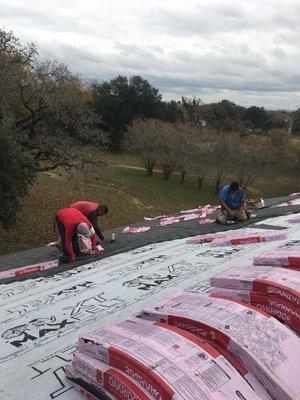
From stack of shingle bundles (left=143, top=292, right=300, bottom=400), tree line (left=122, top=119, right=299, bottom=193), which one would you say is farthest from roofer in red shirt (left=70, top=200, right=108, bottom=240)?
tree line (left=122, top=119, right=299, bottom=193)

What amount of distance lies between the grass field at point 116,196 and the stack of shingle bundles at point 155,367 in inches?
441

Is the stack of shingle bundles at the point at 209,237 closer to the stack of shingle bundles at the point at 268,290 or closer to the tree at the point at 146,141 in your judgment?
the stack of shingle bundles at the point at 268,290

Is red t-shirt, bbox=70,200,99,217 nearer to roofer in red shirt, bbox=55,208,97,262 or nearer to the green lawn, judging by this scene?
roofer in red shirt, bbox=55,208,97,262

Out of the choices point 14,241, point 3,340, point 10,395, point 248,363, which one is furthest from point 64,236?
point 14,241

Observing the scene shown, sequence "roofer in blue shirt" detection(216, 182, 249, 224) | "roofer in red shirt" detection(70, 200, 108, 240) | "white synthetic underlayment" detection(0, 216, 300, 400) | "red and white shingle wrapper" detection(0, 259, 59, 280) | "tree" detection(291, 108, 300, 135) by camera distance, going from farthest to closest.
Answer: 1. "tree" detection(291, 108, 300, 135)
2. "roofer in blue shirt" detection(216, 182, 249, 224)
3. "roofer in red shirt" detection(70, 200, 108, 240)
4. "red and white shingle wrapper" detection(0, 259, 59, 280)
5. "white synthetic underlayment" detection(0, 216, 300, 400)

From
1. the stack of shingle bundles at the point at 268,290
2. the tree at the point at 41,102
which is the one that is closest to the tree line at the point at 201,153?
the tree at the point at 41,102

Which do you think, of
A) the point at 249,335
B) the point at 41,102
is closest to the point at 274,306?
the point at 249,335

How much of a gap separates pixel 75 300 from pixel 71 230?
2.22m

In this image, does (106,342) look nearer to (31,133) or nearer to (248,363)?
(248,363)

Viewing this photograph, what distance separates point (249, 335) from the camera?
87.6 inches

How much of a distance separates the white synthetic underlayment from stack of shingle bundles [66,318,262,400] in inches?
13.0

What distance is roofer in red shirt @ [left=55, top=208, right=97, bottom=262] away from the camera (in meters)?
6.02

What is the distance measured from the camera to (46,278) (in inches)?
203

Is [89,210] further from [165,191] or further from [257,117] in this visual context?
[257,117]
